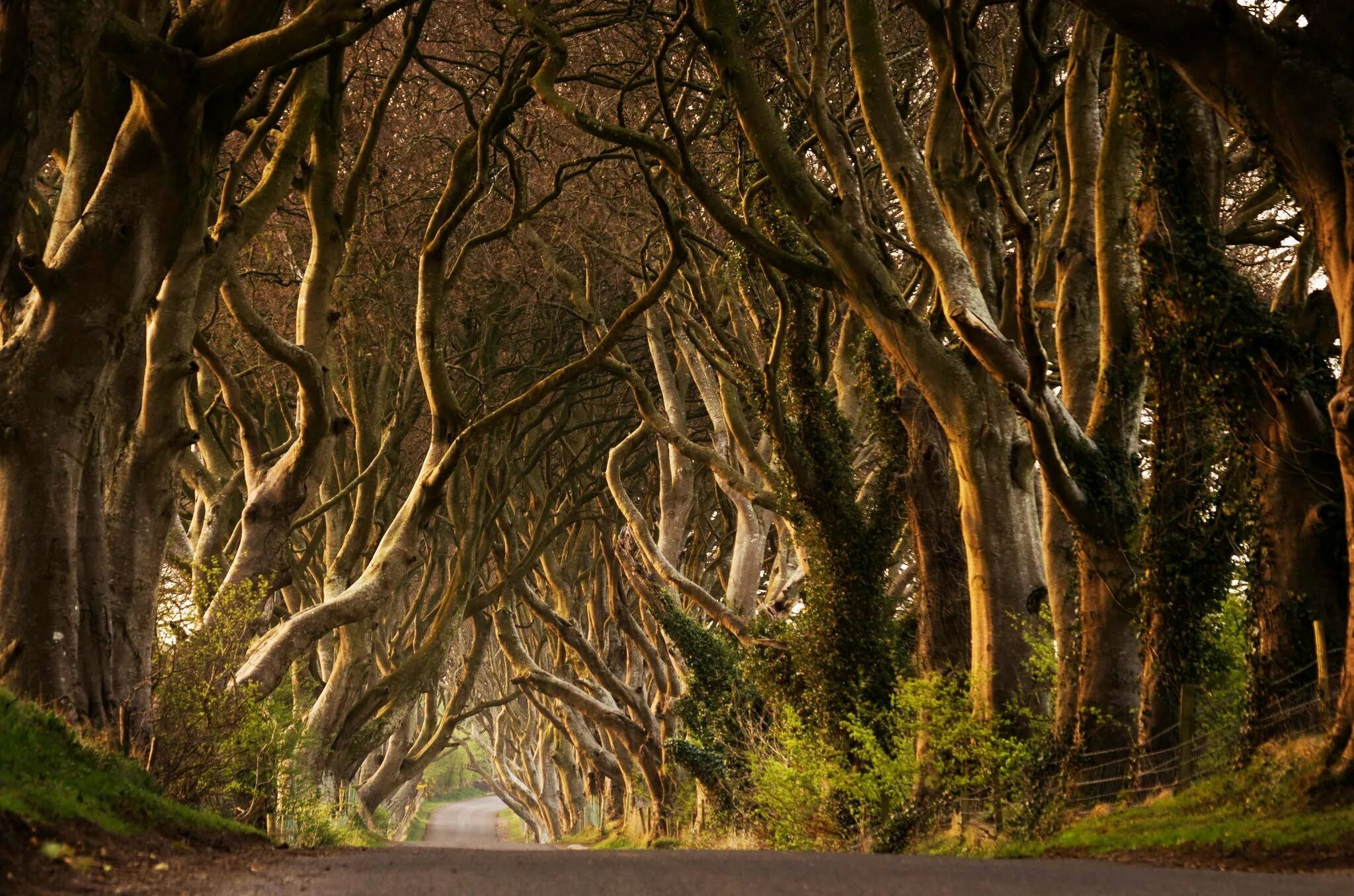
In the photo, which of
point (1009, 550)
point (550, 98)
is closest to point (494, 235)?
point (550, 98)

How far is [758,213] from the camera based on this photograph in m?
14.6

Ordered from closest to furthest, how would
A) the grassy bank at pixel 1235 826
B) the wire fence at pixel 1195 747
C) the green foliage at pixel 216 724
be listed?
the grassy bank at pixel 1235 826 < the wire fence at pixel 1195 747 < the green foliage at pixel 216 724

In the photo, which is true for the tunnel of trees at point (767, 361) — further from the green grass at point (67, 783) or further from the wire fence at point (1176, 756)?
the green grass at point (67, 783)

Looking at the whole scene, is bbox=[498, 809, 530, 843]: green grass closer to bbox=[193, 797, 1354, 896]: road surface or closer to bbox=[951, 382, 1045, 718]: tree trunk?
bbox=[951, 382, 1045, 718]: tree trunk

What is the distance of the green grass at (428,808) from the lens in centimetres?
5490

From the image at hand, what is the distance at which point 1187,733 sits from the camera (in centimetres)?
920

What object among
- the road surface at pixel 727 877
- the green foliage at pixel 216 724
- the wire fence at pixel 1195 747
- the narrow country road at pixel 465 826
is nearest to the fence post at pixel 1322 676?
the wire fence at pixel 1195 747

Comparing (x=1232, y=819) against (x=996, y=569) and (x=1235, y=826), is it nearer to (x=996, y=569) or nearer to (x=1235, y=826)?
(x=1235, y=826)

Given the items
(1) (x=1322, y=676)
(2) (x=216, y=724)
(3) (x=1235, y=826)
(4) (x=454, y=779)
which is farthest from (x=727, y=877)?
(4) (x=454, y=779)

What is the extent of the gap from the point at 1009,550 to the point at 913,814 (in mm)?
2867

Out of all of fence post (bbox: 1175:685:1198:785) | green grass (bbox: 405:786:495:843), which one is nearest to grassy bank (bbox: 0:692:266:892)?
fence post (bbox: 1175:685:1198:785)

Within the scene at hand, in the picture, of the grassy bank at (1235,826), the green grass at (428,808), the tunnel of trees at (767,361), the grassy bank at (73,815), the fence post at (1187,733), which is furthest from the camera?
the green grass at (428,808)

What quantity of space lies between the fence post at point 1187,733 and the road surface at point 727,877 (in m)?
2.11

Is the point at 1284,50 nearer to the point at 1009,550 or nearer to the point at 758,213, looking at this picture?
the point at 1009,550
